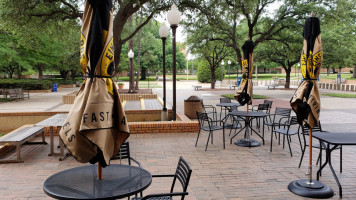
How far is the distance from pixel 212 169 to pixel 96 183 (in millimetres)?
3055

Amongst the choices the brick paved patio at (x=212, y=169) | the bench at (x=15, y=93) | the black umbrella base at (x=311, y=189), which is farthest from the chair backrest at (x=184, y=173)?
the bench at (x=15, y=93)

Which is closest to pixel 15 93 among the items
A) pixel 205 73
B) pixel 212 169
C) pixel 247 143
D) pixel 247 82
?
pixel 247 82

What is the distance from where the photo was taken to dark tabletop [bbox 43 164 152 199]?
2596mm

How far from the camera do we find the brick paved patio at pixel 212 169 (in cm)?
446

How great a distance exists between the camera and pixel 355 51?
104 ft

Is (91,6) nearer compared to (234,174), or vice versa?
(91,6)

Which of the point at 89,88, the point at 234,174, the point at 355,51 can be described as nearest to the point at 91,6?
the point at 89,88

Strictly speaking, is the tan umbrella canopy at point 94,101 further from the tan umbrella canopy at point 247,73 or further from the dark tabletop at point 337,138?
the tan umbrella canopy at point 247,73

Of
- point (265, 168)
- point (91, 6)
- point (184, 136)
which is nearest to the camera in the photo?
point (91, 6)

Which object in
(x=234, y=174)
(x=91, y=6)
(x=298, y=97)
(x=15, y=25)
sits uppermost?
(x=15, y=25)

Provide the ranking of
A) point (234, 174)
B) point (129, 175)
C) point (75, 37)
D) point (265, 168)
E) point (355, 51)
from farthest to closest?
point (355, 51) < point (75, 37) < point (265, 168) < point (234, 174) < point (129, 175)

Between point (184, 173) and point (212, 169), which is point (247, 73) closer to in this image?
point (212, 169)

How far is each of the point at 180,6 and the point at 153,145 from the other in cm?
946

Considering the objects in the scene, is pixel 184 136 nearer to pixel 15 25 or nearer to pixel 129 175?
pixel 129 175
